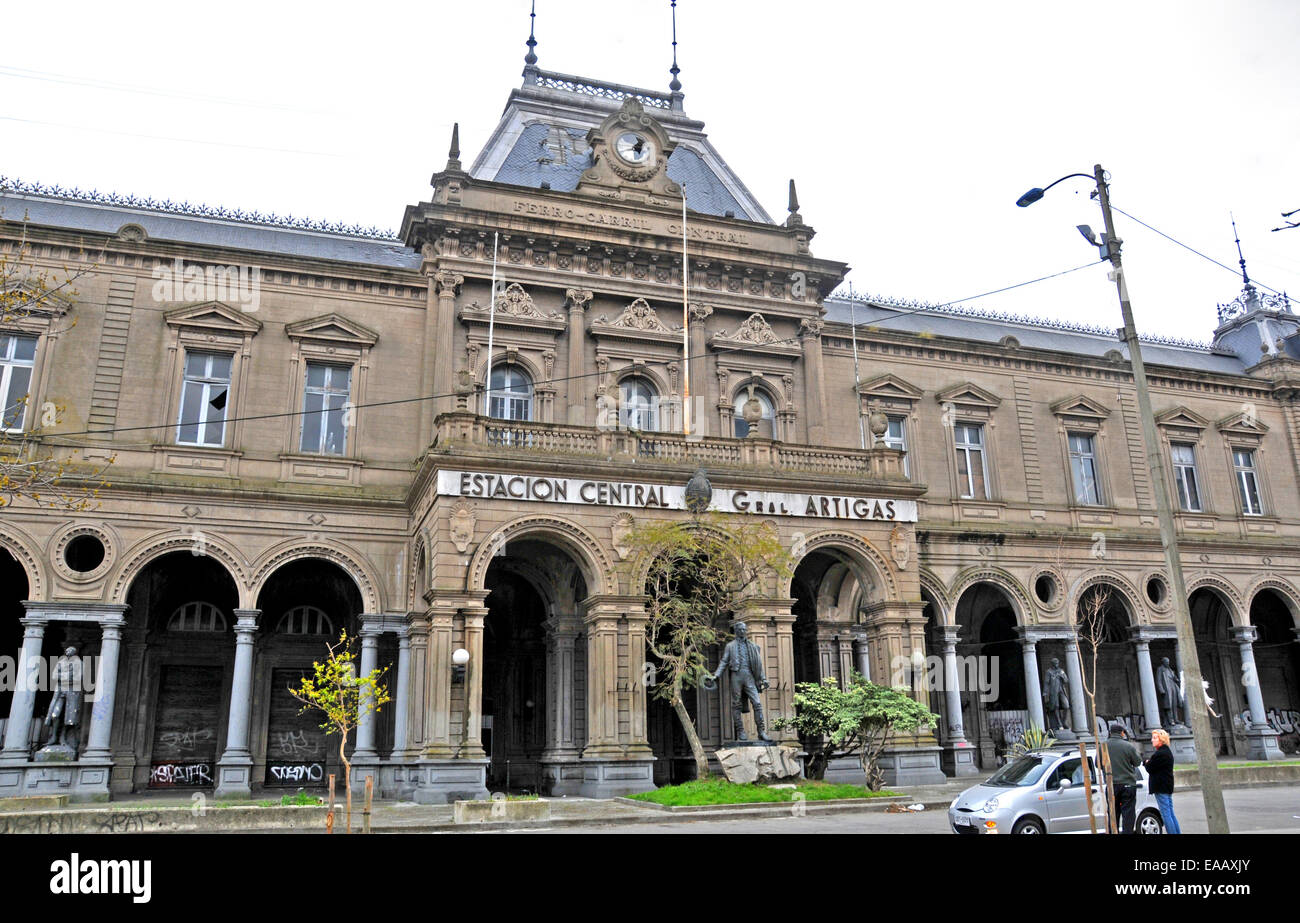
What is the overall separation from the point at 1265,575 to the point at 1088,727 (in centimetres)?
973

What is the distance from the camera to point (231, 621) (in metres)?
28.0

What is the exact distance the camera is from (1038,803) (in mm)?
14445

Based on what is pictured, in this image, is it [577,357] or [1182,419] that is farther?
[1182,419]

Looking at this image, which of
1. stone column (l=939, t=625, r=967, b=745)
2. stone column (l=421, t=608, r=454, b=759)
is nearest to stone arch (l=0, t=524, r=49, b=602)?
stone column (l=421, t=608, r=454, b=759)

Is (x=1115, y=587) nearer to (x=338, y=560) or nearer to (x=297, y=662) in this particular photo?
(x=338, y=560)

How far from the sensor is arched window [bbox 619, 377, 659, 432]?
2944 centimetres

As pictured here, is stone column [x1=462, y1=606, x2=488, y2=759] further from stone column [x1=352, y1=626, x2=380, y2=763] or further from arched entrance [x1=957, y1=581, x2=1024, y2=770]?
arched entrance [x1=957, y1=581, x2=1024, y2=770]

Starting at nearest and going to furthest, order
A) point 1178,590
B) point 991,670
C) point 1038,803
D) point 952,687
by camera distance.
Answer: point 1178,590 → point 1038,803 → point 952,687 → point 991,670

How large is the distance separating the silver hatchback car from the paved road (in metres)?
0.89

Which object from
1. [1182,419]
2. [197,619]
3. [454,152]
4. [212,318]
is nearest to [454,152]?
[454,152]

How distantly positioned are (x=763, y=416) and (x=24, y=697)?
21.0 metres

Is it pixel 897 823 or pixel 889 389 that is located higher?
pixel 889 389
